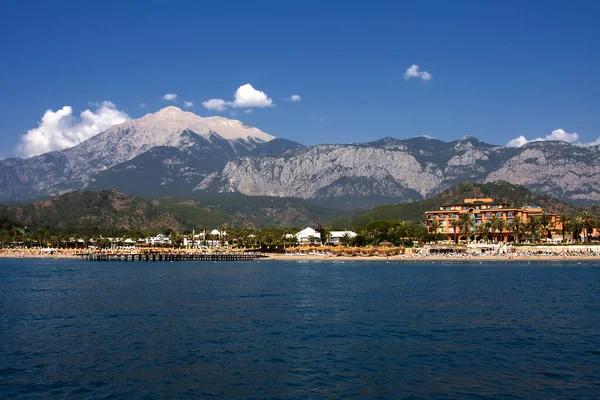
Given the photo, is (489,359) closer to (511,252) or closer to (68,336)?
(68,336)

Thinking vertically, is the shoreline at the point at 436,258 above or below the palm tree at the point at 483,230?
below

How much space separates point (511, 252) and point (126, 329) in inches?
5466

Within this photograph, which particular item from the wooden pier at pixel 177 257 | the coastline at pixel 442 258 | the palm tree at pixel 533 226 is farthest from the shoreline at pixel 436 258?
the palm tree at pixel 533 226

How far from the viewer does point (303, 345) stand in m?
37.7

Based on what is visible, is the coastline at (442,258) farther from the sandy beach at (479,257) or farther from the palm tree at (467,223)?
the palm tree at (467,223)

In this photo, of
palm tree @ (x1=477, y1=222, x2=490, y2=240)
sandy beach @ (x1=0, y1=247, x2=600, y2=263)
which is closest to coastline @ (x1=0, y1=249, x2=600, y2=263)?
sandy beach @ (x1=0, y1=247, x2=600, y2=263)

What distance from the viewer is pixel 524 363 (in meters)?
32.3

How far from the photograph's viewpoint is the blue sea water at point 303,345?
28016mm

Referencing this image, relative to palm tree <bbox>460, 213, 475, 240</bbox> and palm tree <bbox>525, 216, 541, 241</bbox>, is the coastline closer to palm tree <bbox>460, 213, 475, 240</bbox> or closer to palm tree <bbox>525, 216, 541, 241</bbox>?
palm tree <bbox>525, 216, 541, 241</bbox>

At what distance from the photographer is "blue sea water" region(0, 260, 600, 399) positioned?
28016 millimetres

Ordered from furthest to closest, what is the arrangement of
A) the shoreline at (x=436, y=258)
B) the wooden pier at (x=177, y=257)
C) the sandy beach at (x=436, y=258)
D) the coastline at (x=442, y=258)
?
the wooden pier at (x=177, y=257), the coastline at (x=442, y=258), the sandy beach at (x=436, y=258), the shoreline at (x=436, y=258)

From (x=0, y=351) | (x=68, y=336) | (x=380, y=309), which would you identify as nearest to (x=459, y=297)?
(x=380, y=309)

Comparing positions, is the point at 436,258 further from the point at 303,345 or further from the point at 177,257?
the point at 303,345

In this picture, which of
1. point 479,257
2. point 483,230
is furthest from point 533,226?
point 479,257
